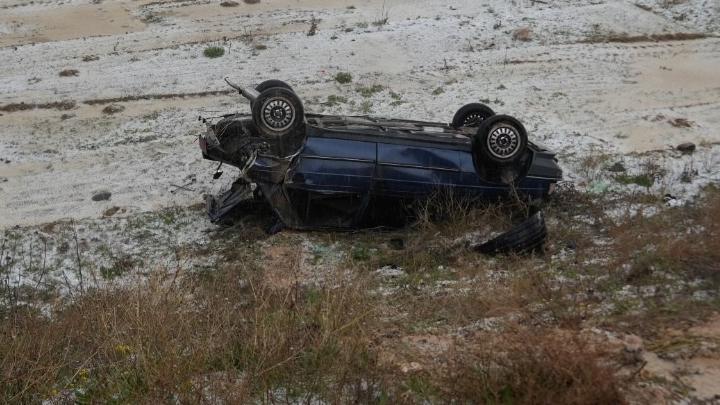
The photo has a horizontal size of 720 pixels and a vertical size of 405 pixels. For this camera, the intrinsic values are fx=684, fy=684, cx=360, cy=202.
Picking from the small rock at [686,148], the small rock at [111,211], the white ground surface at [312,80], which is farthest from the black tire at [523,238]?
the small rock at [111,211]

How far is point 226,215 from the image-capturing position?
9.15 meters

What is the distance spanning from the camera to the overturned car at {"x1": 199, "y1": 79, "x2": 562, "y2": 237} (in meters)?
7.97

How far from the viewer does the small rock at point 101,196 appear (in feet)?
33.6

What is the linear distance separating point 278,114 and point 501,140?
2.63 m

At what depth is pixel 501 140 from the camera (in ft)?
26.4

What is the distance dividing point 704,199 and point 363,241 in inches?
176

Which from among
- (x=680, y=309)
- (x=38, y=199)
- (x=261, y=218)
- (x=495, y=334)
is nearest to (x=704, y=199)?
(x=680, y=309)

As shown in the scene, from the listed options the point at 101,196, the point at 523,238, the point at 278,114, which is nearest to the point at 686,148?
the point at 523,238

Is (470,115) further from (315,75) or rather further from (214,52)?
(214,52)

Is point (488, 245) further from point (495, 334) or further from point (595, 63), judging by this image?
point (595, 63)

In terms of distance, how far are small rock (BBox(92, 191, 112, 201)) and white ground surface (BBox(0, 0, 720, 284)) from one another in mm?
149

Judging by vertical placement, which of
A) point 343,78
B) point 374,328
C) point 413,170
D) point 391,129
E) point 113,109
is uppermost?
point 391,129

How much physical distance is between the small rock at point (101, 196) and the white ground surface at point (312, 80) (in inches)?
5.8

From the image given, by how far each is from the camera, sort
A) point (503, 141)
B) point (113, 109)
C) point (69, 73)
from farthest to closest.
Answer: point (69, 73) → point (113, 109) → point (503, 141)
